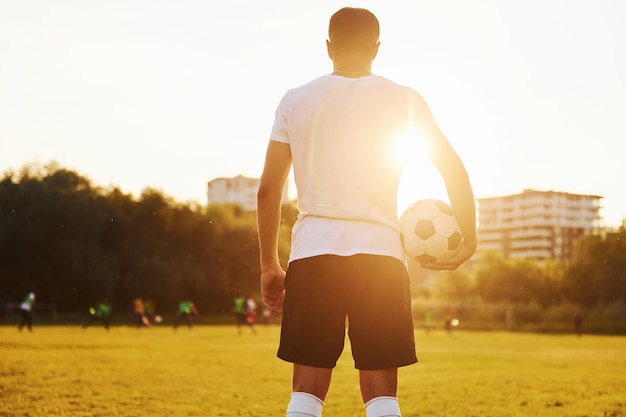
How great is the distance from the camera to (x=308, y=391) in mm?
3346

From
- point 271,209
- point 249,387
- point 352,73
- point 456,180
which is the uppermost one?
point 352,73

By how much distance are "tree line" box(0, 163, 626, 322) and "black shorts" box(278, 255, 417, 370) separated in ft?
152

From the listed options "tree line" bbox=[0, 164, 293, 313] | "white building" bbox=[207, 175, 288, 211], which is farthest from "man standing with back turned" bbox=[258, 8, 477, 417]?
"white building" bbox=[207, 175, 288, 211]

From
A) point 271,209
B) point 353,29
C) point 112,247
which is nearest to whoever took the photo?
point 353,29

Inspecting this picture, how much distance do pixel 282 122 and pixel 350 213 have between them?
0.53m

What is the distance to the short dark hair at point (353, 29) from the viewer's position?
3.51 meters

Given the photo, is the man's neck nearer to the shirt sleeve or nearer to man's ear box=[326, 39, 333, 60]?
man's ear box=[326, 39, 333, 60]

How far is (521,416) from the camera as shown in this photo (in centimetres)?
901

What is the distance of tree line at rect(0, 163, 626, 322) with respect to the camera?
56156 millimetres

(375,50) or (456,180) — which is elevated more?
(375,50)

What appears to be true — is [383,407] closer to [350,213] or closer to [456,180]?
[350,213]

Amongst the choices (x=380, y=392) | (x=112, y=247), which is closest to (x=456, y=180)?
(x=380, y=392)

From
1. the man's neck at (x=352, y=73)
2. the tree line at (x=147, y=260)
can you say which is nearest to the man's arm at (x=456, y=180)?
the man's neck at (x=352, y=73)

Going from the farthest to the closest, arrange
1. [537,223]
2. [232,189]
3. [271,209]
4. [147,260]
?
[537,223], [232,189], [147,260], [271,209]
